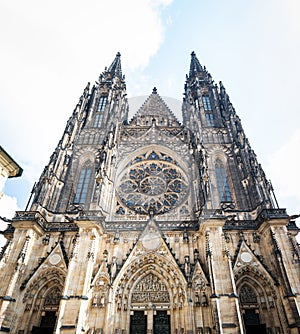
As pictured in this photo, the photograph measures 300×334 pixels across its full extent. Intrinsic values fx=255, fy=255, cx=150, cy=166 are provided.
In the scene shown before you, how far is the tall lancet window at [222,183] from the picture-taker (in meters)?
16.3

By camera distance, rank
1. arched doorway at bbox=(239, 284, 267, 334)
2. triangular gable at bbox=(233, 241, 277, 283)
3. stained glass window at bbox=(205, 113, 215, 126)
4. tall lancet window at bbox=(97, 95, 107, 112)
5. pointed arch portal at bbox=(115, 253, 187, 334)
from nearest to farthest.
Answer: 1. arched doorway at bbox=(239, 284, 267, 334)
2. pointed arch portal at bbox=(115, 253, 187, 334)
3. triangular gable at bbox=(233, 241, 277, 283)
4. stained glass window at bbox=(205, 113, 215, 126)
5. tall lancet window at bbox=(97, 95, 107, 112)

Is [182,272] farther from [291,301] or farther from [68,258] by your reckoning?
[68,258]

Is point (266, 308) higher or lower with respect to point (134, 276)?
lower

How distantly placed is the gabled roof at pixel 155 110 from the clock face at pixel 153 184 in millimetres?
4982

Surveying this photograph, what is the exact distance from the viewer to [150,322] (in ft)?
38.6

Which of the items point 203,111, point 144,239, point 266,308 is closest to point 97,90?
point 203,111

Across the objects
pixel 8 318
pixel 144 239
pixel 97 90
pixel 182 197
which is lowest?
pixel 8 318

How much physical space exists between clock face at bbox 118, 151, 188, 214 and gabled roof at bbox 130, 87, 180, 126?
4982mm

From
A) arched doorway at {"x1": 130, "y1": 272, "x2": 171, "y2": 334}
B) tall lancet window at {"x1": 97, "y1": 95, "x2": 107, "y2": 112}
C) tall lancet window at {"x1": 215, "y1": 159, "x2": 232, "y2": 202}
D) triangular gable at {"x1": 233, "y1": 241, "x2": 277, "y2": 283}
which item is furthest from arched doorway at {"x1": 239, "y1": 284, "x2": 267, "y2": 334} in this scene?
tall lancet window at {"x1": 97, "y1": 95, "x2": 107, "y2": 112}

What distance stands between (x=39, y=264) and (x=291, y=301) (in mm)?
11918

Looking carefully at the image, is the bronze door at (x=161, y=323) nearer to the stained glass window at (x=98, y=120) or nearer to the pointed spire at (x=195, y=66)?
the stained glass window at (x=98, y=120)

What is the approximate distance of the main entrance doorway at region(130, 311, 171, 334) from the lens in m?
11.8

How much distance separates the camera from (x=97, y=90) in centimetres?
2470

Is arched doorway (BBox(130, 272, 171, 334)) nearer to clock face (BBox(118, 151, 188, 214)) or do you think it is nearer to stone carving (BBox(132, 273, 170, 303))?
stone carving (BBox(132, 273, 170, 303))
